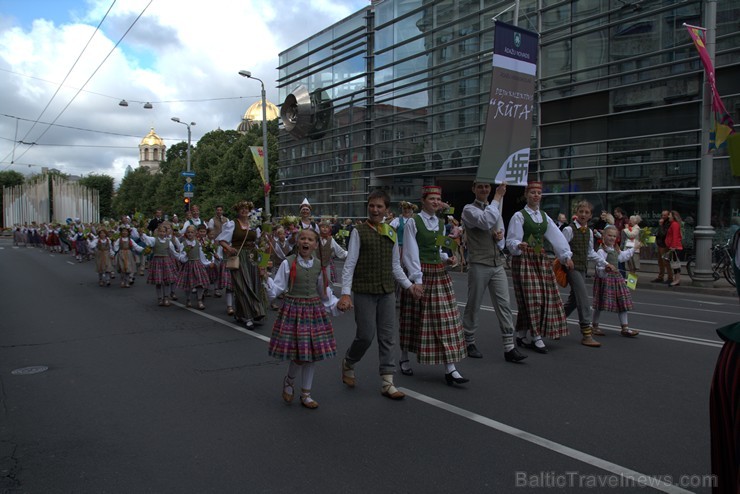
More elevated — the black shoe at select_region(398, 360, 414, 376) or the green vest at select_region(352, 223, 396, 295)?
the green vest at select_region(352, 223, 396, 295)

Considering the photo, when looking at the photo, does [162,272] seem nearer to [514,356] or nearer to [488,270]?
[488,270]

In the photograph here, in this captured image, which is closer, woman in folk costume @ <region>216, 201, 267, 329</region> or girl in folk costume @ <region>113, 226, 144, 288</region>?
woman in folk costume @ <region>216, 201, 267, 329</region>

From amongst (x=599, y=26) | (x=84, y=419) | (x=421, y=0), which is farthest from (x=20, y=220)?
(x=84, y=419)

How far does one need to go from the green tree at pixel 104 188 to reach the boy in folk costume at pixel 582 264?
102474mm

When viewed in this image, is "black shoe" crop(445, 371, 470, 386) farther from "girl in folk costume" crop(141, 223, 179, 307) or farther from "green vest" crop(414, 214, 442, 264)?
"girl in folk costume" crop(141, 223, 179, 307)

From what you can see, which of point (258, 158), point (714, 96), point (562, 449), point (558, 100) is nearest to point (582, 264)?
point (562, 449)

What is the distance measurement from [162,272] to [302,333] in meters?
7.91

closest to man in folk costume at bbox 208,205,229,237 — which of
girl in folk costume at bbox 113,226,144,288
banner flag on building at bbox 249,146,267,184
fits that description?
girl in folk costume at bbox 113,226,144,288

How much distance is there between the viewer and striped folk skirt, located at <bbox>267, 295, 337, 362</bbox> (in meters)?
5.06

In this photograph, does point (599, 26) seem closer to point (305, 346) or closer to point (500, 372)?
point (500, 372)

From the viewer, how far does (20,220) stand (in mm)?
83250

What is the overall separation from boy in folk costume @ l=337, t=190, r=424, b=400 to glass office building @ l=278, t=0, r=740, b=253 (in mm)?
15538

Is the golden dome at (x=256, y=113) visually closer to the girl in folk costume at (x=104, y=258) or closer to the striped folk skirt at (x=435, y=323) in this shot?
the girl in folk costume at (x=104, y=258)

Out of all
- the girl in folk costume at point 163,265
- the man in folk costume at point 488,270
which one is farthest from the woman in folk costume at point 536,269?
the girl in folk costume at point 163,265
